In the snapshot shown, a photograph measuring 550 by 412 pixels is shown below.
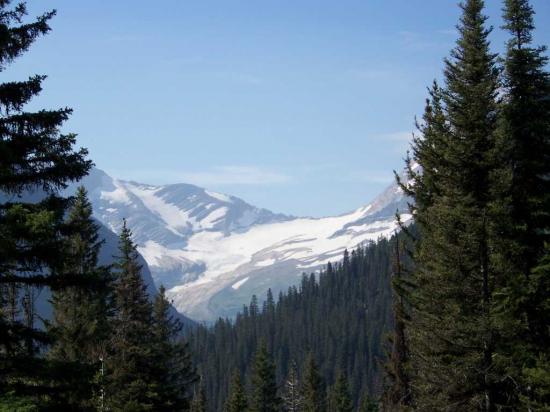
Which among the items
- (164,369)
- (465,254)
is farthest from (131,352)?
(465,254)

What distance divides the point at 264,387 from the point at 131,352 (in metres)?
39.3

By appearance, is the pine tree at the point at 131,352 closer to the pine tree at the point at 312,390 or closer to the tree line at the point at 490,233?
the tree line at the point at 490,233

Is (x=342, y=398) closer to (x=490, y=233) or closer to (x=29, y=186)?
(x=490, y=233)

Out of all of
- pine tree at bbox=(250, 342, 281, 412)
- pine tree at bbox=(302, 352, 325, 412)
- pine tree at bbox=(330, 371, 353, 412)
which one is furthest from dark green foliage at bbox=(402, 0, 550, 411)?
pine tree at bbox=(330, 371, 353, 412)

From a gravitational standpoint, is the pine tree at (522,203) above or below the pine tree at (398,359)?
above

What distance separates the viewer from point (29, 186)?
15.2 m

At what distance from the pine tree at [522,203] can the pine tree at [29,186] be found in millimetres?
12708

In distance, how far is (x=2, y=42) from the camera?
46.8 feet

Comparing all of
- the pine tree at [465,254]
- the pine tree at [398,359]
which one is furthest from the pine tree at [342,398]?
the pine tree at [465,254]

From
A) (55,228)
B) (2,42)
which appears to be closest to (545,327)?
(55,228)

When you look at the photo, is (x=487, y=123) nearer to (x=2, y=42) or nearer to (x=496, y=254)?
(x=496, y=254)

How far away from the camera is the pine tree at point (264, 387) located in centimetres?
6669

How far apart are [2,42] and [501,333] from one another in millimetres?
15696

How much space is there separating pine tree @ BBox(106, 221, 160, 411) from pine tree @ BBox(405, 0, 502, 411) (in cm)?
1219
